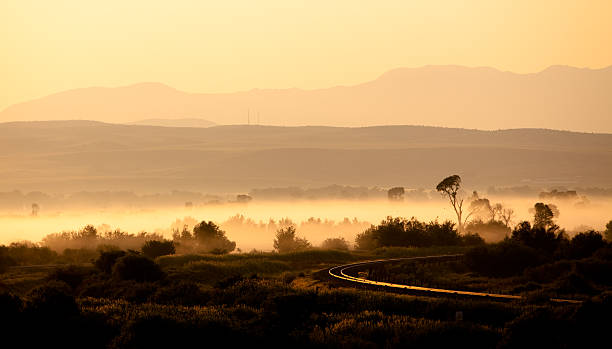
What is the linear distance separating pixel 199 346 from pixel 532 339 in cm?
1377

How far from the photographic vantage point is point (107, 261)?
73125 millimetres

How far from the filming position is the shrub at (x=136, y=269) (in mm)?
64062

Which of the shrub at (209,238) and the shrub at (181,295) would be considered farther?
the shrub at (209,238)

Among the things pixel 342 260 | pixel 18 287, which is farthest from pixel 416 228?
pixel 18 287

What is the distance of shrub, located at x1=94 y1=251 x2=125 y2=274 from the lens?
7206 centimetres

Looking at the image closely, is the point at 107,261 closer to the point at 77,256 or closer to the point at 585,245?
the point at 77,256

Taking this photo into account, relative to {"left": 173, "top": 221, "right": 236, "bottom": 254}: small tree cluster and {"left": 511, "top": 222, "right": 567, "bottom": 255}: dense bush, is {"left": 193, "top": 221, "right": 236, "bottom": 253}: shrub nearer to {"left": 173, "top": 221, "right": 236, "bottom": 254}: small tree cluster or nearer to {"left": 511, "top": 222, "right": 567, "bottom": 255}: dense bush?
{"left": 173, "top": 221, "right": 236, "bottom": 254}: small tree cluster

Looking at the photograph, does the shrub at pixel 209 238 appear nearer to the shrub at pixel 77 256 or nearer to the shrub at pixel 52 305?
the shrub at pixel 77 256

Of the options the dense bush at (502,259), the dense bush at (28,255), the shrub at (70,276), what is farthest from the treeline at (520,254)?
the dense bush at (28,255)

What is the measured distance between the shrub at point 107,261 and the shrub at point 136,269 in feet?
17.8

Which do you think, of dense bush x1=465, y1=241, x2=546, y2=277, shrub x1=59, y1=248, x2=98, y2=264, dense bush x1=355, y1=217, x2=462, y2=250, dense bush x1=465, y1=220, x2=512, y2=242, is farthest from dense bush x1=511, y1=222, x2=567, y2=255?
dense bush x1=465, y1=220, x2=512, y2=242

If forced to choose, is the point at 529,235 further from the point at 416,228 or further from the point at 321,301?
the point at 321,301

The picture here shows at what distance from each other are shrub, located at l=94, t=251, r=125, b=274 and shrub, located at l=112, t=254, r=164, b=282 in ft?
17.8

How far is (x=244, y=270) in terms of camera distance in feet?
250
